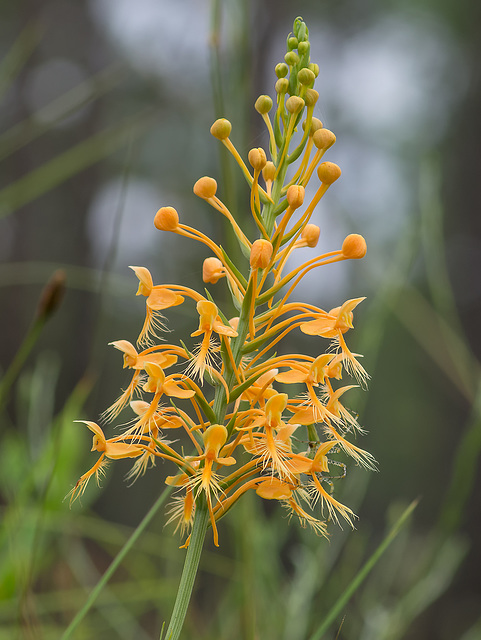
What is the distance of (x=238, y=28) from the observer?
0.71 meters

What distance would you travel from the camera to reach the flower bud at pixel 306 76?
0.52m

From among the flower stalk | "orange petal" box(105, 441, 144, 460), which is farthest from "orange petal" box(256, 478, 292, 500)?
"orange petal" box(105, 441, 144, 460)

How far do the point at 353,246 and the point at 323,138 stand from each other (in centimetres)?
10

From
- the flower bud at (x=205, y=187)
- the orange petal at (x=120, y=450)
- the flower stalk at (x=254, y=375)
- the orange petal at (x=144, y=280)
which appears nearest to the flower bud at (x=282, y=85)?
the flower stalk at (x=254, y=375)

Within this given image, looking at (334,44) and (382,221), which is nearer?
(334,44)

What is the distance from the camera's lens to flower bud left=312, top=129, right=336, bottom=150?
0.53 m

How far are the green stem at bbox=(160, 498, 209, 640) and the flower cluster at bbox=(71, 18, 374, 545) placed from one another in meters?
0.01

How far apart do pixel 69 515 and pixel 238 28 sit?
729 mm

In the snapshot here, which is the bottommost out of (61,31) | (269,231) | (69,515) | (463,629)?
(463,629)

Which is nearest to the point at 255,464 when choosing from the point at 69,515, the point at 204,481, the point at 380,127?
the point at 204,481

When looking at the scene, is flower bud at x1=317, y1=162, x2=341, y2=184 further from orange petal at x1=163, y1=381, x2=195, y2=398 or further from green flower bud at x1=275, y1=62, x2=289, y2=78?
orange petal at x1=163, y1=381, x2=195, y2=398

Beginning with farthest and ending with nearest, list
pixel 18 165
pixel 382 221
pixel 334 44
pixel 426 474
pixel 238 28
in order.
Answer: pixel 426 474 → pixel 382 221 → pixel 334 44 → pixel 18 165 → pixel 238 28

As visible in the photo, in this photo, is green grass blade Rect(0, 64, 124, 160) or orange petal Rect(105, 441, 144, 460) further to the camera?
green grass blade Rect(0, 64, 124, 160)

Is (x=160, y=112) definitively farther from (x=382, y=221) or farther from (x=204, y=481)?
(x=382, y=221)
